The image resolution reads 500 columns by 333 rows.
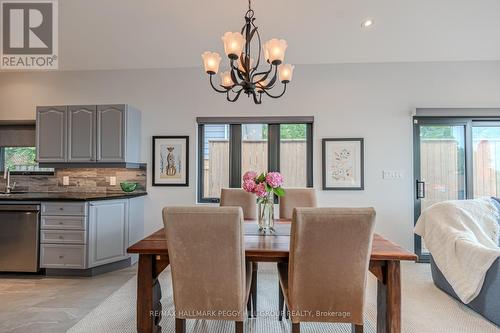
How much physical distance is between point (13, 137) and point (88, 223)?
221 cm

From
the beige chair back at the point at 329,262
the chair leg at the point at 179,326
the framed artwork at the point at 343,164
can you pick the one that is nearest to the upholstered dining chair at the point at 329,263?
the beige chair back at the point at 329,262

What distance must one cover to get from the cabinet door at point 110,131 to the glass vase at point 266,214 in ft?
7.32

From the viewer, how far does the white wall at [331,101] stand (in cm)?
367

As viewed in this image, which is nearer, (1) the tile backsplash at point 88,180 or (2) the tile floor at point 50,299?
(2) the tile floor at point 50,299

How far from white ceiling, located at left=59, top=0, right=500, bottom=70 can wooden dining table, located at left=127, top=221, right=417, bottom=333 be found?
2528mm

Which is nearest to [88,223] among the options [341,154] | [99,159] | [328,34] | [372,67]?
[99,159]

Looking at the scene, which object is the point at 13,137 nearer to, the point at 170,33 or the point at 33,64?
the point at 33,64

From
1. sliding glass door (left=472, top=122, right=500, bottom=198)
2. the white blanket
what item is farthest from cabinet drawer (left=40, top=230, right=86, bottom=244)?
sliding glass door (left=472, top=122, right=500, bottom=198)

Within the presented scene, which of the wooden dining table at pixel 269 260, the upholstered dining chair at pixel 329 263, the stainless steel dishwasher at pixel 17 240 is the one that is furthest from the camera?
the stainless steel dishwasher at pixel 17 240

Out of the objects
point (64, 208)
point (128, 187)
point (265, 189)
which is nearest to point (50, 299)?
point (64, 208)

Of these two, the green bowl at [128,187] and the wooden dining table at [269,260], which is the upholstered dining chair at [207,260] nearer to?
the wooden dining table at [269,260]

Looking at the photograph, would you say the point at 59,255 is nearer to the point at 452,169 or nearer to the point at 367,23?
the point at 367,23

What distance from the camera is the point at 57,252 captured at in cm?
312

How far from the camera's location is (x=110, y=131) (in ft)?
11.5
